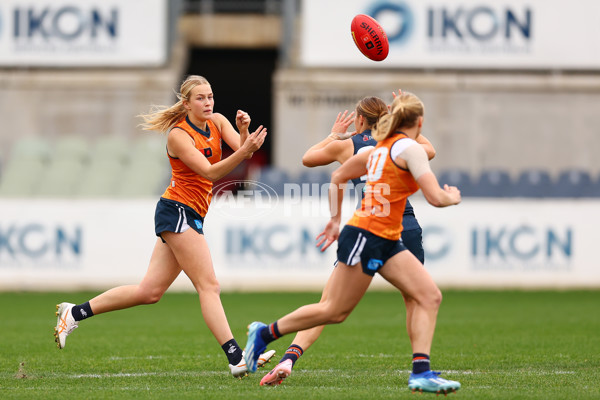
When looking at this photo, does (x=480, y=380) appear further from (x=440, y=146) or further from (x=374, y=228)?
(x=440, y=146)

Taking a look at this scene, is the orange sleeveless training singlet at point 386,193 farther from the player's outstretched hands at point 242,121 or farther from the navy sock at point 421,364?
the player's outstretched hands at point 242,121

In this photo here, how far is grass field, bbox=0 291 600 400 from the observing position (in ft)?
20.6

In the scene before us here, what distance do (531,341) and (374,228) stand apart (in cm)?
395

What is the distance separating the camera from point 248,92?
2495cm

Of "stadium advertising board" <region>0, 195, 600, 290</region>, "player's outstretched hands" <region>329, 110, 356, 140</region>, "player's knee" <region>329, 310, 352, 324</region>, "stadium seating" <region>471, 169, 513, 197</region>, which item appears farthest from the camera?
"stadium seating" <region>471, 169, 513, 197</region>

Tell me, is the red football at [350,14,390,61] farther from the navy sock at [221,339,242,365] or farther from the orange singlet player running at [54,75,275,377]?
the navy sock at [221,339,242,365]

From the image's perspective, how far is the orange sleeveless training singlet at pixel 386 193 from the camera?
19.5 ft

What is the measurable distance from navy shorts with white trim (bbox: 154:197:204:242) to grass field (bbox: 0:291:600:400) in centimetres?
113

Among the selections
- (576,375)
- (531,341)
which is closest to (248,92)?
(531,341)

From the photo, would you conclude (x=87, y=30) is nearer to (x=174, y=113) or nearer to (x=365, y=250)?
(x=174, y=113)

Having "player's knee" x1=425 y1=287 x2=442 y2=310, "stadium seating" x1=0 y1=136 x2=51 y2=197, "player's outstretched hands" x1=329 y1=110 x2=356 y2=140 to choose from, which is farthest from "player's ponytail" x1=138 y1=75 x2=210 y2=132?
"stadium seating" x1=0 y1=136 x2=51 y2=197

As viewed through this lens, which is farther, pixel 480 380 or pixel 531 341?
pixel 531 341

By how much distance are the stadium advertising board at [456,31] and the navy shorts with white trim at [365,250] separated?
14073 millimetres

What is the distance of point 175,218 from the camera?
6.80 metres
